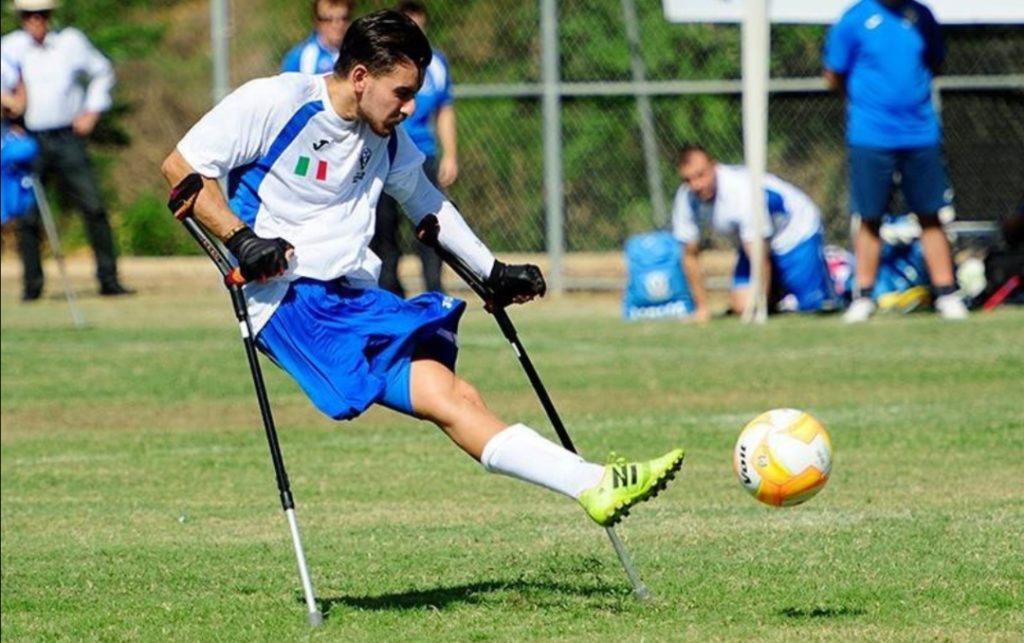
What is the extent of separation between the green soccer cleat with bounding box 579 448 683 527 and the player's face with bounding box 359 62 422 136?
4.49 feet

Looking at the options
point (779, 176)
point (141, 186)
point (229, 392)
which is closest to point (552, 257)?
point (779, 176)

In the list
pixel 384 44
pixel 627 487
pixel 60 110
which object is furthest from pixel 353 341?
pixel 60 110

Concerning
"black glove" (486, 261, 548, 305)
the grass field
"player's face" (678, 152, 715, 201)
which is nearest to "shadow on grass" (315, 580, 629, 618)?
the grass field

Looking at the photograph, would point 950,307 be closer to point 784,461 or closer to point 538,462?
point 784,461

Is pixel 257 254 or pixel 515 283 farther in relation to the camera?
pixel 515 283

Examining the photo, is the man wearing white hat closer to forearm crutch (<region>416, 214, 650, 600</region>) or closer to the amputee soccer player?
forearm crutch (<region>416, 214, 650, 600</region>)

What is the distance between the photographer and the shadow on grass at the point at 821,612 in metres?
6.75

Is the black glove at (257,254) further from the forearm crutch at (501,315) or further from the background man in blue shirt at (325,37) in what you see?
the background man in blue shirt at (325,37)

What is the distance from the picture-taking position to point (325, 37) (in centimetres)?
1562

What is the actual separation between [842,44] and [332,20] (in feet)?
11.9

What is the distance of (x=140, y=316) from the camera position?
18.2 m

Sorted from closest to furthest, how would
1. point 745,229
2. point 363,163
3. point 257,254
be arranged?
point 257,254 → point 363,163 → point 745,229

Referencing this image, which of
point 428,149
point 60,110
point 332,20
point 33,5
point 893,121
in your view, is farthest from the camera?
point 60,110

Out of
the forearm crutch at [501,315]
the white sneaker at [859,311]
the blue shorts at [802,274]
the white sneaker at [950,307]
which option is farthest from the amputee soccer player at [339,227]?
the blue shorts at [802,274]
